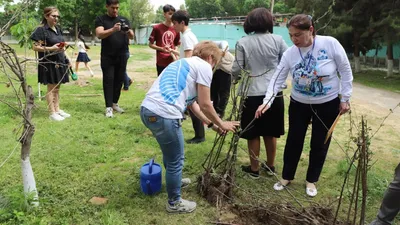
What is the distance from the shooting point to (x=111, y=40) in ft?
16.8

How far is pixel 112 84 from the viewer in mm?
5340

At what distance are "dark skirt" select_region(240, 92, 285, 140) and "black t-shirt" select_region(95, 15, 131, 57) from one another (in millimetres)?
2824

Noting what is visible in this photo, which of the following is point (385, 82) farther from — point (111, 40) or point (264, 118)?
point (264, 118)

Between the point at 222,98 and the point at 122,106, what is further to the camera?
the point at 122,106

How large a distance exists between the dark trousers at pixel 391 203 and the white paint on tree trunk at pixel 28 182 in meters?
2.41

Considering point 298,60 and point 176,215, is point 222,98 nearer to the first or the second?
point 298,60

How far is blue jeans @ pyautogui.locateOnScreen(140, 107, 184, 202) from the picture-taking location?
233 centimetres

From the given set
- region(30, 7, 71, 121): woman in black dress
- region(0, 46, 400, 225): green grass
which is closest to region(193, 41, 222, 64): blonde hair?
region(0, 46, 400, 225): green grass

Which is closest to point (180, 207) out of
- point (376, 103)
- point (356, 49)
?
point (376, 103)

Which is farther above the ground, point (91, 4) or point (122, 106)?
point (91, 4)

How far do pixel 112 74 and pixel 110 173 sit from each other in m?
2.34

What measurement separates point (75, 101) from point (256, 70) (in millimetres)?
4533

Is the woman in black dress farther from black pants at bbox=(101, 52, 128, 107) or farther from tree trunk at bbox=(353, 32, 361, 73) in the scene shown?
tree trunk at bbox=(353, 32, 361, 73)

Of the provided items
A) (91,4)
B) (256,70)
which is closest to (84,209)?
(256,70)
